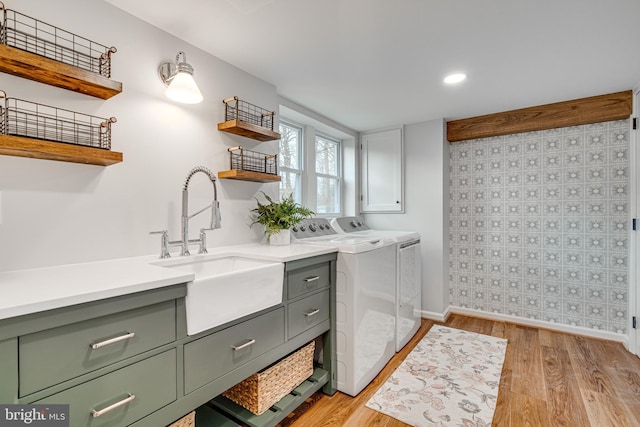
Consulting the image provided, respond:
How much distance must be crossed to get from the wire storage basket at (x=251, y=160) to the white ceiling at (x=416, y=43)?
1.88 ft

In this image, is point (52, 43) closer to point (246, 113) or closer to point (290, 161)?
point (246, 113)

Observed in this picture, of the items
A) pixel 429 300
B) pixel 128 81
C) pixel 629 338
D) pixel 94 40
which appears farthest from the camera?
pixel 429 300

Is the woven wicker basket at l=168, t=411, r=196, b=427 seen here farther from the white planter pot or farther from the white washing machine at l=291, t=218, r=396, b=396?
the white planter pot

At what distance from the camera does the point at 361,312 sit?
1.96m

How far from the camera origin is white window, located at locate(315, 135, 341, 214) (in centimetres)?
350

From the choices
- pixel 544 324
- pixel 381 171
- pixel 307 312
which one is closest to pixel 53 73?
pixel 307 312

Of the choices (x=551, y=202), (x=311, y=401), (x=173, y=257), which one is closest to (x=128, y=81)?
(x=173, y=257)

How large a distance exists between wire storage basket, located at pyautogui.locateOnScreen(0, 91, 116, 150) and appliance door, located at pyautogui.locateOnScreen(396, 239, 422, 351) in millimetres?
2124

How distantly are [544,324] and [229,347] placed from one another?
3.17 metres

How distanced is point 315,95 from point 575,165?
2508 millimetres

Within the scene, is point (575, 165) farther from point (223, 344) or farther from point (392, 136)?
point (223, 344)

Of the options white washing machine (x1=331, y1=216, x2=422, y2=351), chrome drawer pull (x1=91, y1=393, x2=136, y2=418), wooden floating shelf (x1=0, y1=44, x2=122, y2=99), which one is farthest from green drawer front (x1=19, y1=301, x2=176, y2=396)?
white washing machine (x1=331, y1=216, x2=422, y2=351)

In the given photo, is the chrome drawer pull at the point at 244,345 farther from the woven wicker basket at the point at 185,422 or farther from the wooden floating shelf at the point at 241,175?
the wooden floating shelf at the point at 241,175

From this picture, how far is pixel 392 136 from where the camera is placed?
360 cm
